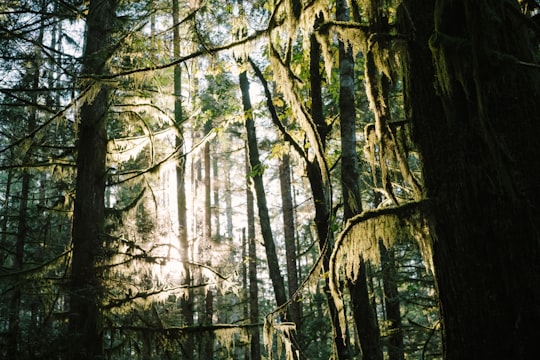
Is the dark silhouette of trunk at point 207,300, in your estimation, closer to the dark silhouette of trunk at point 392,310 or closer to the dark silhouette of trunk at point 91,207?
the dark silhouette of trunk at point 91,207

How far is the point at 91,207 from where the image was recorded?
714cm

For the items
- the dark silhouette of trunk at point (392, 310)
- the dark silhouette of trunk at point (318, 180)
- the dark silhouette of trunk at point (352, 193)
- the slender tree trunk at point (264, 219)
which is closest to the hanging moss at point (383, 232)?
the dark silhouette of trunk at point (352, 193)

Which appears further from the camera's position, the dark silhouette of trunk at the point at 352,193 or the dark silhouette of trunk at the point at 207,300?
the dark silhouette of trunk at the point at 207,300

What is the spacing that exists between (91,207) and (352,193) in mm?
5130

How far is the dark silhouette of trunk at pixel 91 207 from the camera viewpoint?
6.00 meters

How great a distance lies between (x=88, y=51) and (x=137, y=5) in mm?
4964

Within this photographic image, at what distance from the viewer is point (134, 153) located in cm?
820

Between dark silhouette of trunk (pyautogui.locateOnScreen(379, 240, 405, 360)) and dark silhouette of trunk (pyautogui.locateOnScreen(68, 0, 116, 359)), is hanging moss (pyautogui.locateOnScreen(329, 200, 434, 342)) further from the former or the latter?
dark silhouette of trunk (pyautogui.locateOnScreen(379, 240, 405, 360))

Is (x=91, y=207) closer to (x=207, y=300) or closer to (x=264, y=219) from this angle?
(x=264, y=219)

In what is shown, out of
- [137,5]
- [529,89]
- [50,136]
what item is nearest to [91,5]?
[137,5]

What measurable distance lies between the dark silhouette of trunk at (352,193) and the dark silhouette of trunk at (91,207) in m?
3.80

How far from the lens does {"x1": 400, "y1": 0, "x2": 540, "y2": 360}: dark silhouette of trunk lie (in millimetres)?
1763

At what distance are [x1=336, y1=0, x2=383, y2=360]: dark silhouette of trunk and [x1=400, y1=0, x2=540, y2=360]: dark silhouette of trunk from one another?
2.40 metres

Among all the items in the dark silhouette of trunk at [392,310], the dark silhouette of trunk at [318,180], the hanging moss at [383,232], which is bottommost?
the dark silhouette of trunk at [392,310]
